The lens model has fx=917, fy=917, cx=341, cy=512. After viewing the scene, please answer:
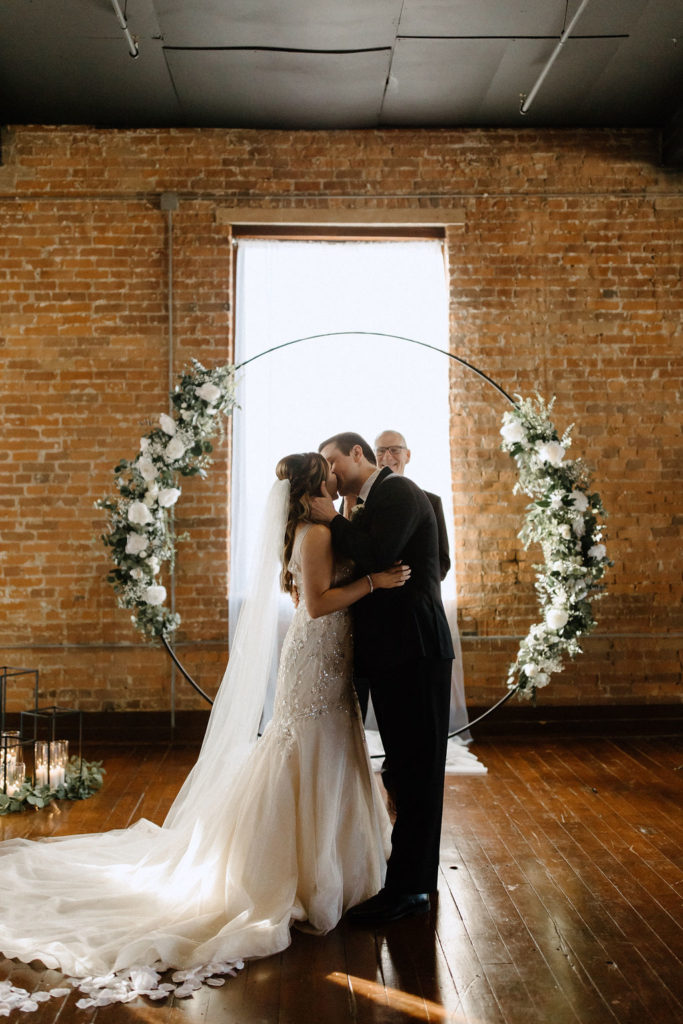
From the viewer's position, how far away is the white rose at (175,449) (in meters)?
5.55

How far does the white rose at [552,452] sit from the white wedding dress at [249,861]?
247 cm

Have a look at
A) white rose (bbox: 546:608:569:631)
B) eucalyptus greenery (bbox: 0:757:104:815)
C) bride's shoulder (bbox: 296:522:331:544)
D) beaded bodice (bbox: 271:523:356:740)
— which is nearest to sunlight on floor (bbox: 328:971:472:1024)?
beaded bodice (bbox: 271:523:356:740)

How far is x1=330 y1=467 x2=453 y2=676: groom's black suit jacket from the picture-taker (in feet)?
11.1

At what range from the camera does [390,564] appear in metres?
3.39

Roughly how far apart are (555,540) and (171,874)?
312 cm

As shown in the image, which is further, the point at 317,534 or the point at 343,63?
the point at 343,63

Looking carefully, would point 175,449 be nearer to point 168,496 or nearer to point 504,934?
point 168,496

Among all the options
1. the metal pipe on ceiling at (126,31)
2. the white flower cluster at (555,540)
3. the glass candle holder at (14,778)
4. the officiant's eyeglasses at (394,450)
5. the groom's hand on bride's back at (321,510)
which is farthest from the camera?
the white flower cluster at (555,540)

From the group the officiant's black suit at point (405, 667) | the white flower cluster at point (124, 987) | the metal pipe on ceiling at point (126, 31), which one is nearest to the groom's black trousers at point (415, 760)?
the officiant's black suit at point (405, 667)

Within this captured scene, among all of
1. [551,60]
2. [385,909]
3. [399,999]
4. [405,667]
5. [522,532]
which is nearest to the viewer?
[399,999]

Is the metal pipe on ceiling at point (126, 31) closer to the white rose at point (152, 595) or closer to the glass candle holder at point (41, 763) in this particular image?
the white rose at point (152, 595)

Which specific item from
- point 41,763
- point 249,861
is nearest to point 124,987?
point 249,861

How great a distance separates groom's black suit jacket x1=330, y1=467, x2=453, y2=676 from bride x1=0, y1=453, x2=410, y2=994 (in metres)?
0.07

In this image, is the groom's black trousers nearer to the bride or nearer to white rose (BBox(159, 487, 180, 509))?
the bride
